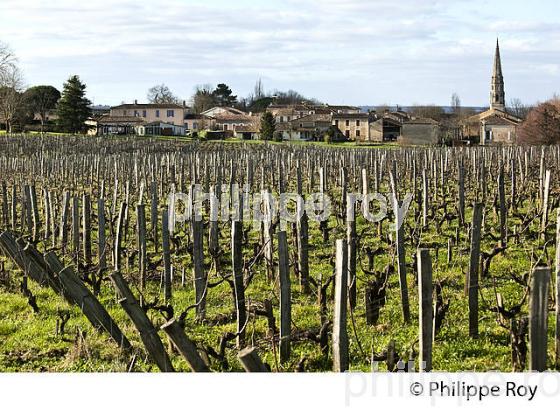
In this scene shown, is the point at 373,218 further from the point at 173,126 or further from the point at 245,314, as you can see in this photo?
the point at 173,126

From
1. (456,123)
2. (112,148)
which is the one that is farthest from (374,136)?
(112,148)

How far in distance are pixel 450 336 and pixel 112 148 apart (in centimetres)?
4495

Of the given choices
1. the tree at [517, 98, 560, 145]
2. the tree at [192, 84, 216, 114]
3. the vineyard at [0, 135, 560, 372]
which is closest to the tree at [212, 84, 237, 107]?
the tree at [192, 84, 216, 114]

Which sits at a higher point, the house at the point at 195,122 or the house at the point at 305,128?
the house at the point at 195,122

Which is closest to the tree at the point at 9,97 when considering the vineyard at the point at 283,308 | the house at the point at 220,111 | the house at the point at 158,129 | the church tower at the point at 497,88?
the house at the point at 158,129

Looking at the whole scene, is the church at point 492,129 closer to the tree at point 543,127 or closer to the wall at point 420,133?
the wall at point 420,133

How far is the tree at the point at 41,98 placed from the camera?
2853 inches

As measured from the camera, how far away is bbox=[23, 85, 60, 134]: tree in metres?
72.5

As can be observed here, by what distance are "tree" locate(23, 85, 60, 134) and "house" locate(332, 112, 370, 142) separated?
3147 cm

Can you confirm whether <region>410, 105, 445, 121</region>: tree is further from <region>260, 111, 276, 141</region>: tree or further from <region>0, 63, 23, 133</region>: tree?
<region>0, 63, 23, 133</region>: tree

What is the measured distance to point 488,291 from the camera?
915 cm

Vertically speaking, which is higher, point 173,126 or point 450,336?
point 173,126

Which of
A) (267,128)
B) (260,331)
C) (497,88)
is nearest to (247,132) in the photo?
(267,128)

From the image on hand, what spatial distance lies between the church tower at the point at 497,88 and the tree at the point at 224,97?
37.4 m
